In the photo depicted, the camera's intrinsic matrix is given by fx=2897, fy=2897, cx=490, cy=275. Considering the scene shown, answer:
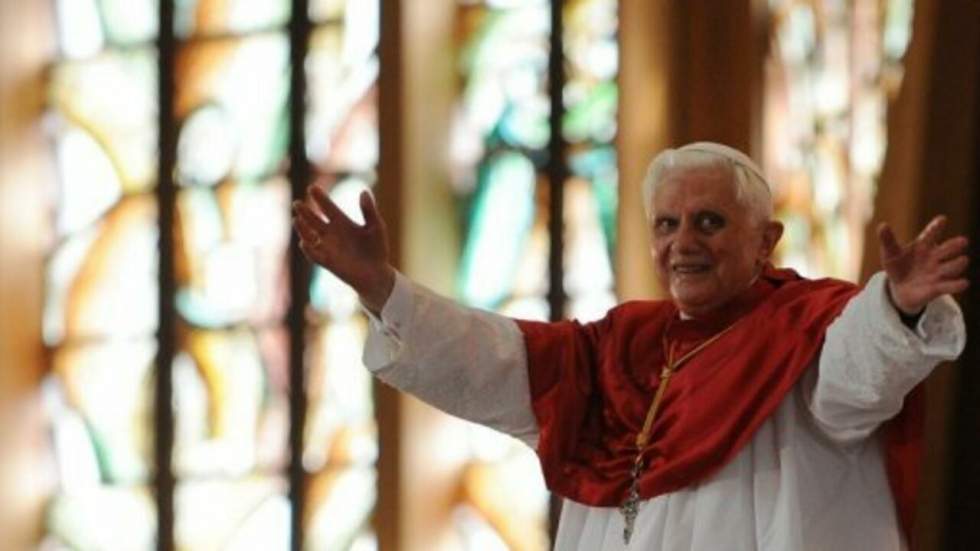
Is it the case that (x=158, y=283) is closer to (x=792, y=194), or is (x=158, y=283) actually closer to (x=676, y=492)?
(x=792, y=194)

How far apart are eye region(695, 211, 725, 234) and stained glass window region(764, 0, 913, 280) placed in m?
1.47

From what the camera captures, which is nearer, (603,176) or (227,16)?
(603,176)

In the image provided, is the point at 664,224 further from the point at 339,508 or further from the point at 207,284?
the point at 207,284

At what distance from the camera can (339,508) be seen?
702cm

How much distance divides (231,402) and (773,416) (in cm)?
299

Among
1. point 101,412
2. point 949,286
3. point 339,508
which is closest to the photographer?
point 949,286

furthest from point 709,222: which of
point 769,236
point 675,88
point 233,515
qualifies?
point 233,515

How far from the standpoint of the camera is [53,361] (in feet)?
24.4

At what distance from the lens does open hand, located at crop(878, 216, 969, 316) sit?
4.03m

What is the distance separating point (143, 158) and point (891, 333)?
11.9 ft

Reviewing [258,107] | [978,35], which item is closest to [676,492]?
[978,35]

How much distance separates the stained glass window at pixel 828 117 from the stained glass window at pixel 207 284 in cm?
130

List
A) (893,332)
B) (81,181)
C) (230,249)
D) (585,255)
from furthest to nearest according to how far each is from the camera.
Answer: (81,181) → (230,249) → (585,255) → (893,332)

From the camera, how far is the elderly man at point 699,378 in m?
4.34
